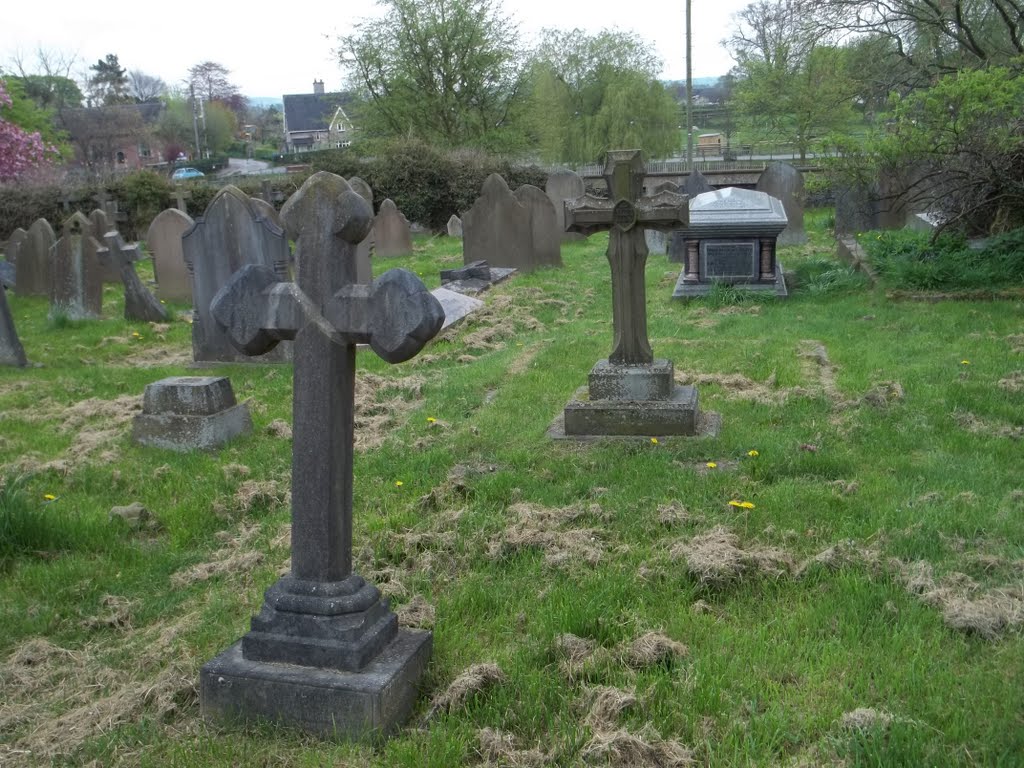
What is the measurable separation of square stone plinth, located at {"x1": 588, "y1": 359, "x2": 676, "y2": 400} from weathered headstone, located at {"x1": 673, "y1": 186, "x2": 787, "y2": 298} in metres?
6.17

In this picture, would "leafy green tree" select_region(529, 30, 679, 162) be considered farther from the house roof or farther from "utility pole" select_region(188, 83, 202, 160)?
the house roof

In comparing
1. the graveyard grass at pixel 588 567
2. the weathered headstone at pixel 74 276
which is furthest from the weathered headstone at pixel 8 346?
the weathered headstone at pixel 74 276

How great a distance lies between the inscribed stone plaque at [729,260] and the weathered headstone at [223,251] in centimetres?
599

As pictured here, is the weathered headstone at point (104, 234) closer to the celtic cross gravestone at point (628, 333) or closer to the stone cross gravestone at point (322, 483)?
the celtic cross gravestone at point (628, 333)

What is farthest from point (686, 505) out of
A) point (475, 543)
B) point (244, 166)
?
point (244, 166)

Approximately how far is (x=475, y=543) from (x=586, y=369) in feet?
14.1

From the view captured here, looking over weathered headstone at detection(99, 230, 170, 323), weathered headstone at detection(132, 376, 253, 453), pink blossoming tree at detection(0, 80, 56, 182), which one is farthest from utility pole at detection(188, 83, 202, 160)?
weathered headstone at detection(132, 376, 253, 453)

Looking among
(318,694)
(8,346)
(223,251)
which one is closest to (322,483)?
(318,694)

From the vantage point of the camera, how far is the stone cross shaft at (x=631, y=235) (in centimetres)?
700

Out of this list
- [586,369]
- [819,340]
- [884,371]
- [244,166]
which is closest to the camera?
[884,371]

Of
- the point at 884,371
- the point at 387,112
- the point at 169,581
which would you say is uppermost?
the point at 387,112

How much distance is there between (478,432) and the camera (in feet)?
22.7

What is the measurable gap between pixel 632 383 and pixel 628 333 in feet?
1.35

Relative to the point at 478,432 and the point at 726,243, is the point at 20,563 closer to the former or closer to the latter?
the point at 478,432
